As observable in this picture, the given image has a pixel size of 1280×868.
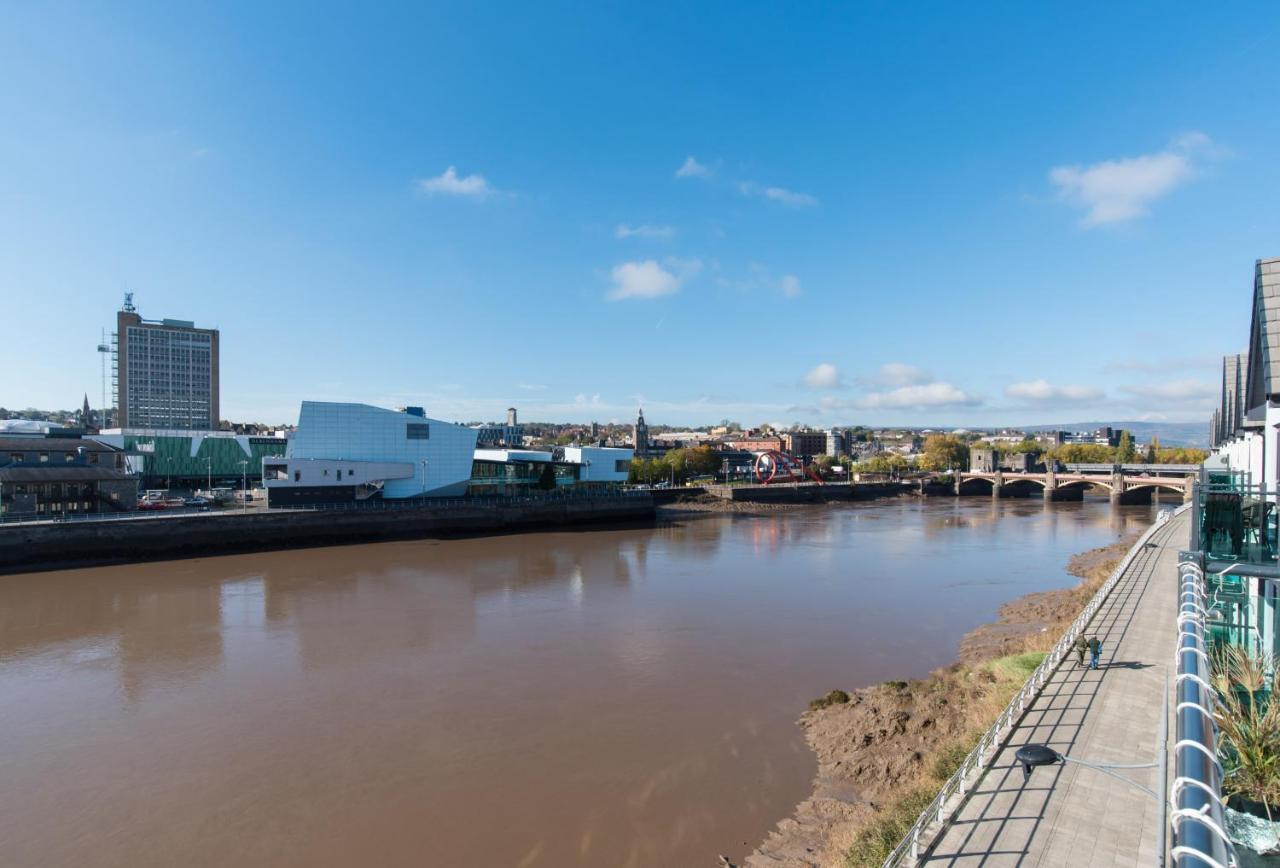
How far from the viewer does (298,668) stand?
1655cm

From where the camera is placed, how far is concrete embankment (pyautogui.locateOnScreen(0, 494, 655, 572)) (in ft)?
96.3

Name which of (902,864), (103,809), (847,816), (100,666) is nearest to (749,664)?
(847,816)

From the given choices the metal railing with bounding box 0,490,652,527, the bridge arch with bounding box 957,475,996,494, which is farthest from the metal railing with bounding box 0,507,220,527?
the bridge arch with bounding box 957,475,996,494

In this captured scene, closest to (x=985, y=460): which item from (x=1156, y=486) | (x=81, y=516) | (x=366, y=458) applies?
(x=1156, y=486)

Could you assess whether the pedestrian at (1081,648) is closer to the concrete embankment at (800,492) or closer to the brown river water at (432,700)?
the brown river water at (432,700)

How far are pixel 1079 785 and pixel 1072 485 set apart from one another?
272ft

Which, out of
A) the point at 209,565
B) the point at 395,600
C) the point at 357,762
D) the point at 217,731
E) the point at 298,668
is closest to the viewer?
the point at 357,762

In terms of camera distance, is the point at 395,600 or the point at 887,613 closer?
the point at 887,613

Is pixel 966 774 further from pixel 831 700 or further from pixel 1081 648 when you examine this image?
pixel 831 700

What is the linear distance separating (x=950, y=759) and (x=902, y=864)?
3773 mm

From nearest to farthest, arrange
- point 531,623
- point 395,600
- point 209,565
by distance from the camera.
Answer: point 531,623, point 395,600, point 209,565

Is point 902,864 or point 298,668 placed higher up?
point 902,864

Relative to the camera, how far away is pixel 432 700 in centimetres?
1421

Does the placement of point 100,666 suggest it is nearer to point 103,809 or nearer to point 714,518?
point 103,809
